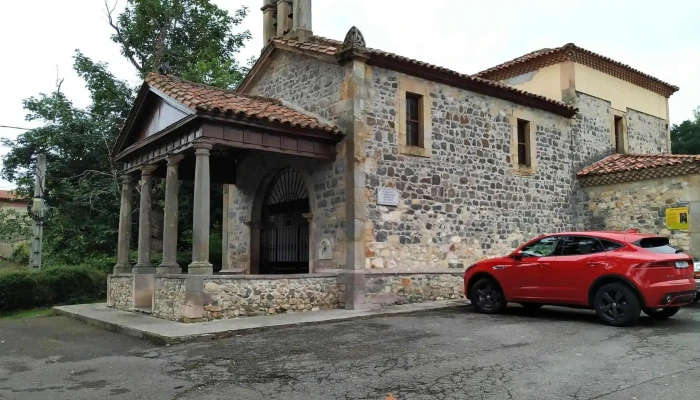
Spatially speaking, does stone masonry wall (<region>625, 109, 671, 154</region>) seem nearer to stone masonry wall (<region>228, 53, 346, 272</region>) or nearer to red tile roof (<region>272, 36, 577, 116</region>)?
red tile roof (<region>272, 36, 577, 116</region>)

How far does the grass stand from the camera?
42.8ft

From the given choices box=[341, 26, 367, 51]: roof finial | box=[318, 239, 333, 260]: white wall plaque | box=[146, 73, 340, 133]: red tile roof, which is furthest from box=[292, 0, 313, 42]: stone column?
box=[318, 239, 333, 260]: white wall plaque

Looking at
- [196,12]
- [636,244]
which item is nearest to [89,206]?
[196,12]

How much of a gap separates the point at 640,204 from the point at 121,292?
13623mm

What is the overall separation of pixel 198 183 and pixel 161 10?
624 inches

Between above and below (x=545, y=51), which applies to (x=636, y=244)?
below

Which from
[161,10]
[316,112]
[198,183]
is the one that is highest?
[161,10]

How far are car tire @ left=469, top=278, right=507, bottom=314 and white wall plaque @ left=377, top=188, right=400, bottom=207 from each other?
2.39m

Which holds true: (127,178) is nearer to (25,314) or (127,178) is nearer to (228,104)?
(25,314)

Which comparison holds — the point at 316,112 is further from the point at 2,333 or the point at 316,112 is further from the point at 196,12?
the point at 196,12

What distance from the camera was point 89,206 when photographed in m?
20.3

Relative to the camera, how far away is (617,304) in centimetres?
859

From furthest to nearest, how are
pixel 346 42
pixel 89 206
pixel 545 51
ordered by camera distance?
pixel 89 206 → pixel 545 51 → pixel 346 42

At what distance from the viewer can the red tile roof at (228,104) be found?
9.92 m
